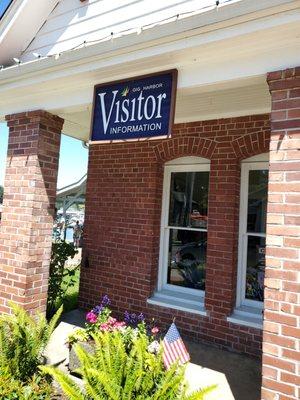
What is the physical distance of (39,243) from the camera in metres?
4.41

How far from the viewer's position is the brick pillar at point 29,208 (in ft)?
14.2

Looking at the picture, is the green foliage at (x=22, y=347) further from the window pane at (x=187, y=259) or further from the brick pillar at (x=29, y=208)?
the window pane at (x=187, y=259)

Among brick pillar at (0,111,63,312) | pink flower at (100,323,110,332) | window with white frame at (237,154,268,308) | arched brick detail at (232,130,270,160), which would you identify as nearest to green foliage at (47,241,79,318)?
brick pillar at (0,111,63,312)

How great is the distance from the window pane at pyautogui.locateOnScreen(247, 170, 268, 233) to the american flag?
7.55 ft

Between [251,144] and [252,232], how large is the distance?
125cm

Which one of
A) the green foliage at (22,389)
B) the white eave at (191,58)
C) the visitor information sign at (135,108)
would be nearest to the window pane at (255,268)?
the white eave at (191,58)

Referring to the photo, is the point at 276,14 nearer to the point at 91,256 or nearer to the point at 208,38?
the point at 208,38

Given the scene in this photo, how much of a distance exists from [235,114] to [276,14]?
7.91 ft

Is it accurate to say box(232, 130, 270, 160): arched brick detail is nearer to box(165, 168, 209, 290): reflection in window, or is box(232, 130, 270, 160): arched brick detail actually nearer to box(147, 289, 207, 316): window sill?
box(165, 168, 209, 290): reflection in window

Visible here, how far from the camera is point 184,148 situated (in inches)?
213

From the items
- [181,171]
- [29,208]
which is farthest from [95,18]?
[29,208]

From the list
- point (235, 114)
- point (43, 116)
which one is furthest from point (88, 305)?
point (235, 114)

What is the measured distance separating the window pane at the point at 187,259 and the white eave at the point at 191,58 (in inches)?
85.5

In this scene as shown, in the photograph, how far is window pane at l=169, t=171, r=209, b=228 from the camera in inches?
218
